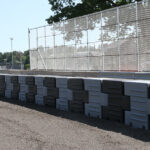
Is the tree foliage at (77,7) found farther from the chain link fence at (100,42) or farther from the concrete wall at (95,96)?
the concrete wall at (95,96)

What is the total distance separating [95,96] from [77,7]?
29565 millimetres

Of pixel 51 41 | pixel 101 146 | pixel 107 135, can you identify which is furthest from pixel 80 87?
pixel 51 41

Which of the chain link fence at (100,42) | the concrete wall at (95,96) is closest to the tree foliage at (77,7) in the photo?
the chain link fence at (100,42)

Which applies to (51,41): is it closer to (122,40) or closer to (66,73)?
(66,73)

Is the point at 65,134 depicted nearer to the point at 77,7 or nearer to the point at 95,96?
the point at 95,96

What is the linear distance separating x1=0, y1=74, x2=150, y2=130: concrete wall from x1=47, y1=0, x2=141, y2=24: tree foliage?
23.8 m

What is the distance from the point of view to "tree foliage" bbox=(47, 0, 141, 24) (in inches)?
1319

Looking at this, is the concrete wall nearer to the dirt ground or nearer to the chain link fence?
the dirt ground

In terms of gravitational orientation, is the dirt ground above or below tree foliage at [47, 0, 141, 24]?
below

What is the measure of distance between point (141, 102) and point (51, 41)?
17.9 meters

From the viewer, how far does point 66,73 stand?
68.0 feet

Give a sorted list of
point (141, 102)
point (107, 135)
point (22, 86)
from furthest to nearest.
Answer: point (22, 86)
point (141, 102)
point (107, 135)

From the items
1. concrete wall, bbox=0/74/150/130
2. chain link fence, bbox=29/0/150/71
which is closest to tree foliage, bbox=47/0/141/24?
chain link fence, bbox=29/0/150/71

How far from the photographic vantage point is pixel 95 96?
7547mm
